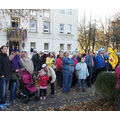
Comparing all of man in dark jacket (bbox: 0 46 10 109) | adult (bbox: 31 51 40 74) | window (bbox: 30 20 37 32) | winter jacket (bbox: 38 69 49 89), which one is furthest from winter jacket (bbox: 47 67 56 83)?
window (bbox: 30 20 37 32)

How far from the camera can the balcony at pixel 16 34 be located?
78.6 ft

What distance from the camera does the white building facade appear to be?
2550 centimetres

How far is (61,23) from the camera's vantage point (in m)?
29.2

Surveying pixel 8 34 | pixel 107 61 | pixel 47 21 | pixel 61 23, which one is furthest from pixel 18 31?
pixel 107 61

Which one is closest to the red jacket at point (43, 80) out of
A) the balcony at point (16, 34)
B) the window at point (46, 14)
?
the balcony at point (16, 34)

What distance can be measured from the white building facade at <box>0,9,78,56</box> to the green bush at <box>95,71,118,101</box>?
20.9m

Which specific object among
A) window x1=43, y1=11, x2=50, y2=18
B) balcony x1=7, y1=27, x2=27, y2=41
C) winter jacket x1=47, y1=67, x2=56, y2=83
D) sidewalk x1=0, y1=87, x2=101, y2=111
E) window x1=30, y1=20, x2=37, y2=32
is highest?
window x1=43, y1=11, x2=50, y2=18

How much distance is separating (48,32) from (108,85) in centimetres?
2389

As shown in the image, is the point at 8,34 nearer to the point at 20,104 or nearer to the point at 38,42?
the point at 38,42

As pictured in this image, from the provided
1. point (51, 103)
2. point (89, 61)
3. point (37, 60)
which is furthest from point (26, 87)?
point (37, 60)

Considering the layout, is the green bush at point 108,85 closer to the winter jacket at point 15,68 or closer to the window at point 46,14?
the winter jacket at point 15,68

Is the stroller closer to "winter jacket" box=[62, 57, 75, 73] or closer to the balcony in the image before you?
"winter jacket" box=[62, 57, 75, 73]

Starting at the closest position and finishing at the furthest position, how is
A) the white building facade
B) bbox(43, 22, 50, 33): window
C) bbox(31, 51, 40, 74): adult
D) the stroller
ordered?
the stroller
bbox(31, 51, 40, 74): adult
the white building facade
bbox(43, 22, 50, 33): window

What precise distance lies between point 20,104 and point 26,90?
542 mm
